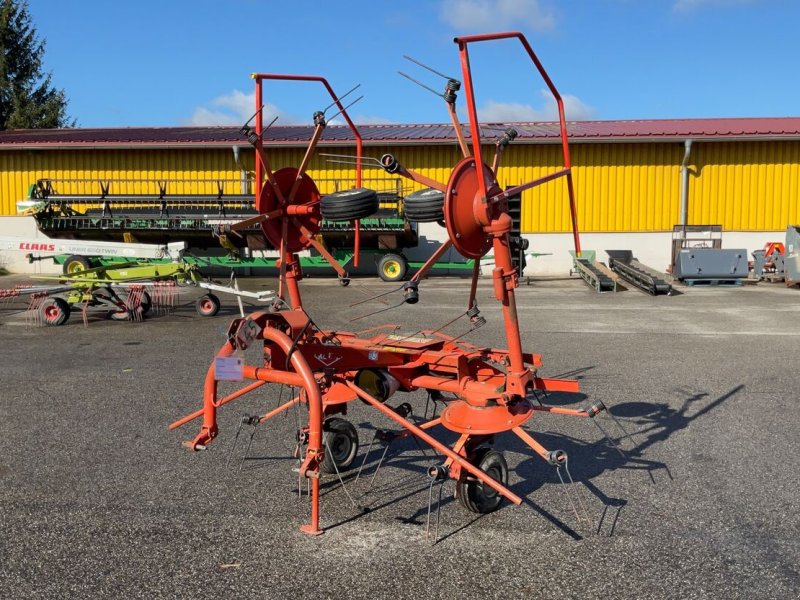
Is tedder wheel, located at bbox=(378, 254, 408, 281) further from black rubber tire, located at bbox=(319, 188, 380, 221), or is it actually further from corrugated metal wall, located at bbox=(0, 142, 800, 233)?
black rubber tire, located at bbox=(319, 188, 380, 221)

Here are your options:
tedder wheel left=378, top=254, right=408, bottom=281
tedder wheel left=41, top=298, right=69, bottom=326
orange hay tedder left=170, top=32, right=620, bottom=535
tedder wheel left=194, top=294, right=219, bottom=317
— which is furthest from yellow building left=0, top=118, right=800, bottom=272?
orange hay tedder left=170, top=32, right=620, bottom=535

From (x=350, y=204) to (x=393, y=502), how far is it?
172cm

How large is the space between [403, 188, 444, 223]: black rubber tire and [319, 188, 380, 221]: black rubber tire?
351 millimetres

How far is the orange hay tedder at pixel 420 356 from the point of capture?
3.65 metres

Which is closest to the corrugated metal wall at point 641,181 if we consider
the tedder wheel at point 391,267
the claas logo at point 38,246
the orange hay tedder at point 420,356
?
the tedder wheel at point 391,267

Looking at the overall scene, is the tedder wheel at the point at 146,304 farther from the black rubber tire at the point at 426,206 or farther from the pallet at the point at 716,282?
the pallet at the point at 716,282

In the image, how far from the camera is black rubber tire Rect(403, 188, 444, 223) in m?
3.88

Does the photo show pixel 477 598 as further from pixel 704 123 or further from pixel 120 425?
pixel 704 123

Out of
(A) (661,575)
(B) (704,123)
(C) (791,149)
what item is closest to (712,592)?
(A) (661,575)

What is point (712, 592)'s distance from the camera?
3.09 metres

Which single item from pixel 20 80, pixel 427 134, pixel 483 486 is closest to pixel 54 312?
pixel 483 486

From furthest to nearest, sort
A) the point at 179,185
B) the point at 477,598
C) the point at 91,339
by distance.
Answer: the point at 179,185 → the point at 91,339 → the point at 477,598

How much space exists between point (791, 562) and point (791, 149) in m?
18.0

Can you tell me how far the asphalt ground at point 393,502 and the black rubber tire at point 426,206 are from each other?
1.32 meters
